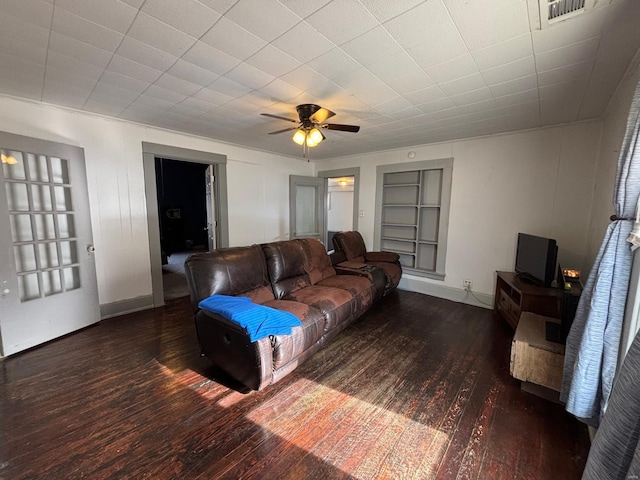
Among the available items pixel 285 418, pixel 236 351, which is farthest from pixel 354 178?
pixel 285 418

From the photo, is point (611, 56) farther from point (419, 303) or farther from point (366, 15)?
point (419, 303)

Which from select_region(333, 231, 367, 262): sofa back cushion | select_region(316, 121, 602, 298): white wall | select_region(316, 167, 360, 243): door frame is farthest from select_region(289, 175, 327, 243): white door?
select_region(316, 121, 602, 298): white wall

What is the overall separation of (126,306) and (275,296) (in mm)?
2246

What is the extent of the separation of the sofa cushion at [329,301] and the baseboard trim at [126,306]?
89.6 inches

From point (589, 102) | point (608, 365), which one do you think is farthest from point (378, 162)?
point (608, 365)

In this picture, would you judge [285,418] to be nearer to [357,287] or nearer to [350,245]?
[357,287]

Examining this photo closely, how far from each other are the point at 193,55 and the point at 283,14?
799 mm

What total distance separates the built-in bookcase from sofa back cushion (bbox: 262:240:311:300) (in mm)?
2179

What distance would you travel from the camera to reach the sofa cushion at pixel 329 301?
2.46 metres

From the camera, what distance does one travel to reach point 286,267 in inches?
113

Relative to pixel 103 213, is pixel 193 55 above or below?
above

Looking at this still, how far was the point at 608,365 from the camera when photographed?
1360 mm

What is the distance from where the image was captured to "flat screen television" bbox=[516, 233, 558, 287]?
2.68 metres

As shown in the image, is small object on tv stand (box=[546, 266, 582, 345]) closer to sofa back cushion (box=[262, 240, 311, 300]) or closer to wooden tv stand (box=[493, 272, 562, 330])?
wooden tv stand (box=[493, 272, 562, 330])
